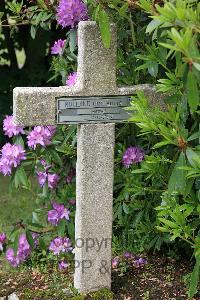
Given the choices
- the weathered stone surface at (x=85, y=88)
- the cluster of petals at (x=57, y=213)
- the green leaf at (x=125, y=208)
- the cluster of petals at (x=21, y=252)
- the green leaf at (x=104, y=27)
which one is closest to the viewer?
the green leaf at (x=104, y=27)

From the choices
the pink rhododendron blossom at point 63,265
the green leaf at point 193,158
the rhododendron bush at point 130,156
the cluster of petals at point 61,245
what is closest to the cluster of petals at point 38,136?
the rhododendron bush at point 130,156

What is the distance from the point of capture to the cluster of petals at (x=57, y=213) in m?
3.85

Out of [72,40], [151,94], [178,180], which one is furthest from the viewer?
[72,40]

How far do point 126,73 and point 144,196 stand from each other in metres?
0.75

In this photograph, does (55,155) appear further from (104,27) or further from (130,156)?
(104,27)

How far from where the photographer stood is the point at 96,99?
125 inches

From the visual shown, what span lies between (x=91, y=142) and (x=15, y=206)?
9.88 ft

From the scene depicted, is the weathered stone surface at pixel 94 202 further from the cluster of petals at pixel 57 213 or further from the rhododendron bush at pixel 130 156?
the cluster of petals at pixel 57 213

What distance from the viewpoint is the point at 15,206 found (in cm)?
607

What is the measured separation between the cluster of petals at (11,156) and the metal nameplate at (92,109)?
47 cm

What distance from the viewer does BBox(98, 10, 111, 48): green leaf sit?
110 inches

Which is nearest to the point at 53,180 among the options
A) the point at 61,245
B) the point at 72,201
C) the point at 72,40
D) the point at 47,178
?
the point at 47,178

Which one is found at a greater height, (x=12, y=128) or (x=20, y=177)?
(x=12, y=128)

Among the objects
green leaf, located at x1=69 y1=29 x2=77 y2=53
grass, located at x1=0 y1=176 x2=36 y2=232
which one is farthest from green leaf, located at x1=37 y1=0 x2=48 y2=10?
grass, located at x1=0 y1=176 x2=36 y2=232
